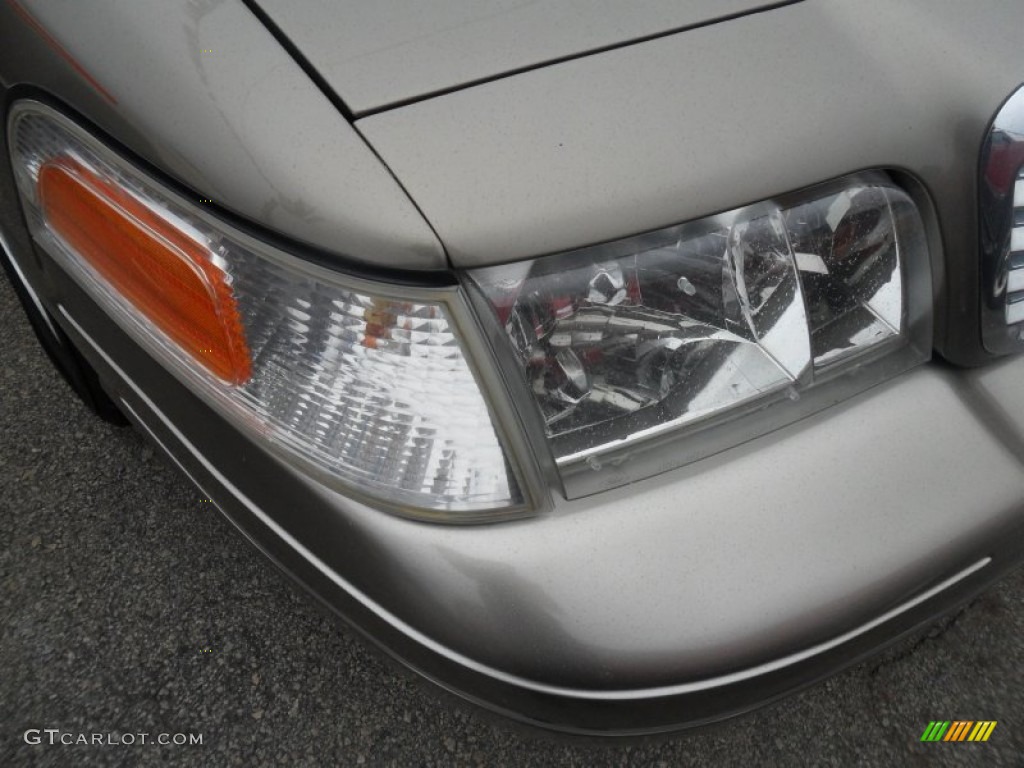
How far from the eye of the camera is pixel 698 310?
1.12m

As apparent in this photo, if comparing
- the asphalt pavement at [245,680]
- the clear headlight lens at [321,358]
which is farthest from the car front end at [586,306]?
the asphalt pavement at [245,680]

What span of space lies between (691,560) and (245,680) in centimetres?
103

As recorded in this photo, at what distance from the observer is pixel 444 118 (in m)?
1.03

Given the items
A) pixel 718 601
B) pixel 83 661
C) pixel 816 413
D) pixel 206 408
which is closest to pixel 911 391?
pixel 816 413

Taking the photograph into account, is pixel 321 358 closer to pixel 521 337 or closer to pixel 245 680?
pixel 521 337

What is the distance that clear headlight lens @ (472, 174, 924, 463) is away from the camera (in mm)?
1060

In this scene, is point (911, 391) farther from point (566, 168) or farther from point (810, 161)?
point (566, 168)

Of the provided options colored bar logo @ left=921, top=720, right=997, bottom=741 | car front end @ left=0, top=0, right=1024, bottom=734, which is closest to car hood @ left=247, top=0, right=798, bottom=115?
car front end @ left=0, top=0, right=1024, bottom=734

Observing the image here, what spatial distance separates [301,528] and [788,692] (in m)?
0.69

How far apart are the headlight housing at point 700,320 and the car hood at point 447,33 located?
10.1 inches

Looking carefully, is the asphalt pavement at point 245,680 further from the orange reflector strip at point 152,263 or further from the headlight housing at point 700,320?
the headlight housing at point 700,320

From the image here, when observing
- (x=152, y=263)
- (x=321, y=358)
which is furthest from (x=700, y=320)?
(x=152, y=263)

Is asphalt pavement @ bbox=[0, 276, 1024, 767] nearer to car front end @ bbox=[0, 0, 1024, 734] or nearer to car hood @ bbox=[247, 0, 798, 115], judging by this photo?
car front end @ bbox=[0, 0, 1024, 734]

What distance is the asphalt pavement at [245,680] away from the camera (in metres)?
1.62
